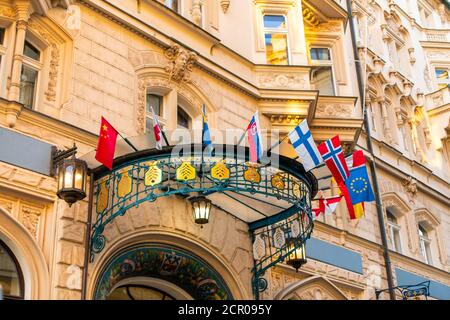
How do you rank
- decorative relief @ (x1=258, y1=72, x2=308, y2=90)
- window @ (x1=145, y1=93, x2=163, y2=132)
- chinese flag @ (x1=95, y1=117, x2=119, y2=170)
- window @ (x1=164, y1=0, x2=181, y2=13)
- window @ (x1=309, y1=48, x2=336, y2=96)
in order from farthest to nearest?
window @ (x1=309, y1=48, x2=336, y2=96), decorative relief @ (x1=258, y1=72, x2=308, y2=90), window @ (x1=164, y1=0, x2=181, y2=13), window @ (x1=145, y1=93, x2=163, y2=132), chinese flag @ (x1=95, y1=117, x2=119, y2=170)

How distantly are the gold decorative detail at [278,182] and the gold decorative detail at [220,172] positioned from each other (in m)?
0.91

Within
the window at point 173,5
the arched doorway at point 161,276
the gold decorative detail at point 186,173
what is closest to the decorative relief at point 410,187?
the window at point 173,5

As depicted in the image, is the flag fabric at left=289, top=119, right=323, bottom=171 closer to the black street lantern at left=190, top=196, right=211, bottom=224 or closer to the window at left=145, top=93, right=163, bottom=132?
the black street lantern at left=190, top=196, right=211, bottom=224

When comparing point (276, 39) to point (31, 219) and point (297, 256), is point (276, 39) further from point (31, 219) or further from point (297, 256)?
point (31, 219)

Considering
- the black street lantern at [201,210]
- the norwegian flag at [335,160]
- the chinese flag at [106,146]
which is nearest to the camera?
the chinese flag at [106,146]

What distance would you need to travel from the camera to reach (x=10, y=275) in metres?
10.0

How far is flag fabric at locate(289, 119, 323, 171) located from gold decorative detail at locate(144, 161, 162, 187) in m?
2.61

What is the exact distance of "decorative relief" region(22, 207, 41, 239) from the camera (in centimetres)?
1024

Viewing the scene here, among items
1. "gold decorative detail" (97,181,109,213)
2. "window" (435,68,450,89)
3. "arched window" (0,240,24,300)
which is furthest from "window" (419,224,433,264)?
"arched window" (0,240,24,300)

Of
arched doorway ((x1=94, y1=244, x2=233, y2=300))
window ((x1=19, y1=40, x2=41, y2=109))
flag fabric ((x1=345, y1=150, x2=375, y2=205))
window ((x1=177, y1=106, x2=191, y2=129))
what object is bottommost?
arched doorway ((x1=94, y1=244, x2=233, y2=300))

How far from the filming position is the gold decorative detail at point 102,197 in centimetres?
1112

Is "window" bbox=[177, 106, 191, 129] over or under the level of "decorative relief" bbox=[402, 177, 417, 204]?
under

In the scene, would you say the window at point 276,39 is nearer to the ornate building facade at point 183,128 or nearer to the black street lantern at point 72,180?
the ornate building facade at point 183,128

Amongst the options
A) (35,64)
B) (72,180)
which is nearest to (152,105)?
(35,64)
